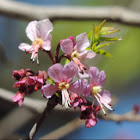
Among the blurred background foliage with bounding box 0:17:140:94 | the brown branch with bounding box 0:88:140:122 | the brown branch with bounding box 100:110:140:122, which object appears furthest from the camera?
the blurred background foliage with bounding box 0:17:140:94

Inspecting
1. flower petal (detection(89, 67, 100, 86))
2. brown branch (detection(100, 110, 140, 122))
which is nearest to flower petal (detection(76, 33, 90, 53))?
flower petal (detection(89, 67, 100, 86))

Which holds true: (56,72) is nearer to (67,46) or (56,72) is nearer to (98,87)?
(67,46)

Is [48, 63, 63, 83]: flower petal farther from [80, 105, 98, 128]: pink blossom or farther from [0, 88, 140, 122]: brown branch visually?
[0, 88, 140, 122]: brown branch

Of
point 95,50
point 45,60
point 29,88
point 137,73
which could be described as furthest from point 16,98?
point 137,73

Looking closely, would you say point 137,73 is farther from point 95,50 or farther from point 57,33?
point 95,50

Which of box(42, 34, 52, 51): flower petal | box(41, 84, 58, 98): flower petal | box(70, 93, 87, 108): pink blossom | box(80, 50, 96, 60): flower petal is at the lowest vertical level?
box(70, 93, 87, 108): pink blossom

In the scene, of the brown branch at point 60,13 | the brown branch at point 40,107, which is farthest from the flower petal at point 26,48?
the brown branch at point 60,13

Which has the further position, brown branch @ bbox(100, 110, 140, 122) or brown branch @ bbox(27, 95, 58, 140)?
brown branch @ bbox(100, 110, 140, 122)

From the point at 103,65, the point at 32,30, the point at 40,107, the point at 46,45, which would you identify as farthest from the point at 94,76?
the point at 103,65
